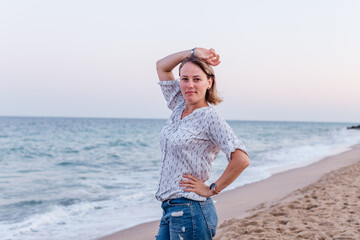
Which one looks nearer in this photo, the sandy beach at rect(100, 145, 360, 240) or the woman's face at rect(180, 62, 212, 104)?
the woman's face at rect(180, 62, 212, 104)

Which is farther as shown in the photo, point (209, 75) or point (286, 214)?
point (286, 214)

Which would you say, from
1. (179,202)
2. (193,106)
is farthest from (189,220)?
(193,106)

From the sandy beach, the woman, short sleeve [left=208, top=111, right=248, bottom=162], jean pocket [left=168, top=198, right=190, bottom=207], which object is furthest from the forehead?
the sandy beach

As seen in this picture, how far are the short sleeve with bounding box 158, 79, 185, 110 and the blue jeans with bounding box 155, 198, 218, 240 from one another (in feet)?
2.34

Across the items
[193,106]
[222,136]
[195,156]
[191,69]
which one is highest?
[191,69]

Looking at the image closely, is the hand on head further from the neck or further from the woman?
the neck

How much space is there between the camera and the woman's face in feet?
7.18

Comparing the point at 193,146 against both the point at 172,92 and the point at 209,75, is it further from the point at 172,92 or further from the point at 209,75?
the point at 172,92

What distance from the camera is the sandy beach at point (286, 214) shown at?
4.70 meters

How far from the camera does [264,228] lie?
4.96m

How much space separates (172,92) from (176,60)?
0.73 ft

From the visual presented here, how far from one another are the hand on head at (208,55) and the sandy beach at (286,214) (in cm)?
301

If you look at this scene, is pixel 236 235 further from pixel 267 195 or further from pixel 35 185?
pixel 35 185

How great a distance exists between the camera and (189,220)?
81.6 inches
